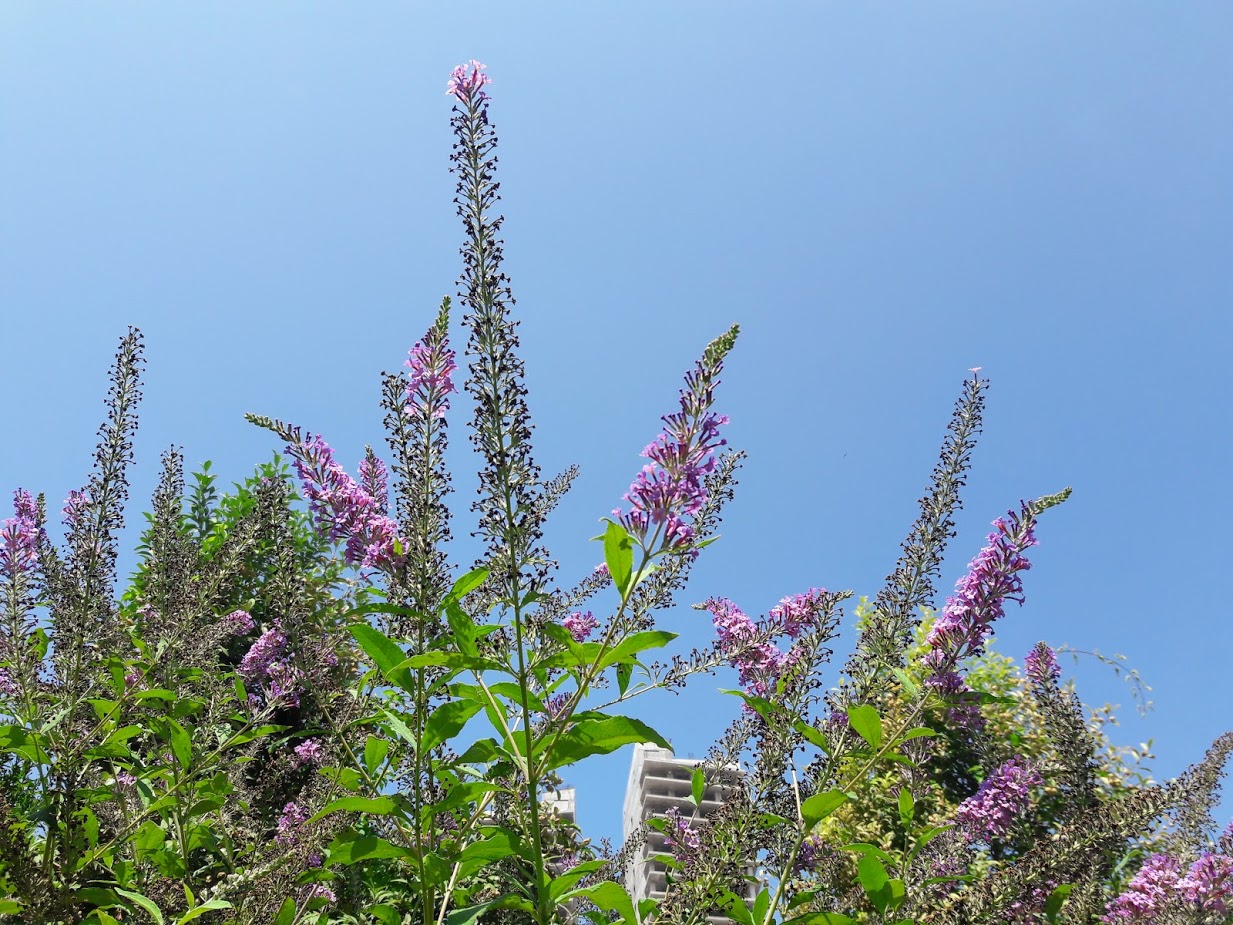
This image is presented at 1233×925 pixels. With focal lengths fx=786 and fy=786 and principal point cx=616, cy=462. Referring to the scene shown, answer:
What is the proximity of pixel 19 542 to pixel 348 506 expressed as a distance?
2192mm

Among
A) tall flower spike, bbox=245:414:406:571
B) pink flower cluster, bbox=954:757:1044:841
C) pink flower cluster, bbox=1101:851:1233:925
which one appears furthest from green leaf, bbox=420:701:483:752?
pink flower cluster, bbox=1101:851:1233:925

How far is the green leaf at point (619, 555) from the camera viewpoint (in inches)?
79.5

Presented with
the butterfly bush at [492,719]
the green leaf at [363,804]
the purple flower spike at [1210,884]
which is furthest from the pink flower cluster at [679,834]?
the purple flower spike at [1210,884]

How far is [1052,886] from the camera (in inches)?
109

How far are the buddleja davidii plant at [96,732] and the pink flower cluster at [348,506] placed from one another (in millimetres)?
871

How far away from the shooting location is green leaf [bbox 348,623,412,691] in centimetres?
189

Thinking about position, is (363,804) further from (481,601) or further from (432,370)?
(432,370)

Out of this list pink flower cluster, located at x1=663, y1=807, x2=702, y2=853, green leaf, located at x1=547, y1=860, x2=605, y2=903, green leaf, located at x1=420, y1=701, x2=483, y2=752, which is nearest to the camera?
green leaf, located at x1=547, y1=860, x2=605, y2=903

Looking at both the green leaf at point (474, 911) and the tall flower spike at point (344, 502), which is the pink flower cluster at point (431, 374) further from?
the green leaf at point (474, 911)

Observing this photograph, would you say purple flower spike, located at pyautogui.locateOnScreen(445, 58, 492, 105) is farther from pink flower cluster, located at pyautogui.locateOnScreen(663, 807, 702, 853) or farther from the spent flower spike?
pink flower cluster, located at pyautogui.locateOnScreen(663, 807, 702, 853)

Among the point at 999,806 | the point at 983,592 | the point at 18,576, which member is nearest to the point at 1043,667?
the point at 999,806

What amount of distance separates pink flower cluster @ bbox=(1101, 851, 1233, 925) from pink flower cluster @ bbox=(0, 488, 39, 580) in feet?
16.4

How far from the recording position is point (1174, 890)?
11.3 feet

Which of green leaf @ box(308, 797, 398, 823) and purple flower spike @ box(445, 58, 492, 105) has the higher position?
purple flower spike @ box(445, 58, 492, 105)
